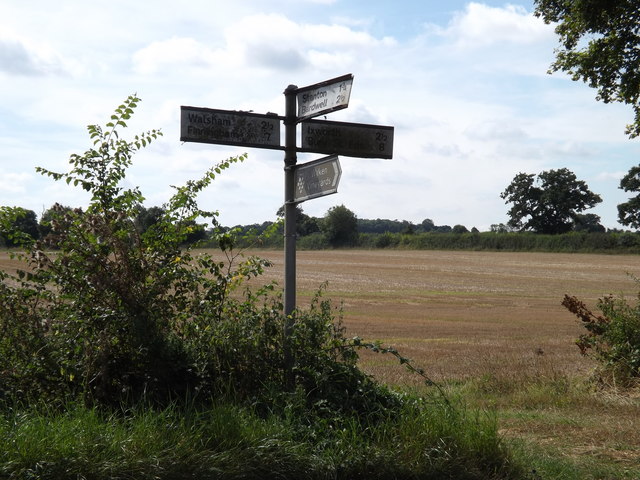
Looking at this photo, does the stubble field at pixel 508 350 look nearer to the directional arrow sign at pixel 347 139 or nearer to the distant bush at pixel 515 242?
the directional arrow sign at pixel 347 139

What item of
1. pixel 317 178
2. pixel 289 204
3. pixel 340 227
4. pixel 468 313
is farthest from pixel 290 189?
pixel 340 227

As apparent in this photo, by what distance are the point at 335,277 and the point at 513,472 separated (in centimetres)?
3764

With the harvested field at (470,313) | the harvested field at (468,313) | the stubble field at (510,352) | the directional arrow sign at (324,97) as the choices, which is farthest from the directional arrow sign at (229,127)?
the harvested field at (470,313)

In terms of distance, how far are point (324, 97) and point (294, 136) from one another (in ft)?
1.46

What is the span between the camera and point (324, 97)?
5531mm

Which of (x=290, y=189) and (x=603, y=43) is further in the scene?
(x=603, y=43)

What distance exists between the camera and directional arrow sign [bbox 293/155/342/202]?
5.30 m

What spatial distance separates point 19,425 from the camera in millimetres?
4309

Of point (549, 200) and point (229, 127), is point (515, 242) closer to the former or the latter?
point (549, 200)

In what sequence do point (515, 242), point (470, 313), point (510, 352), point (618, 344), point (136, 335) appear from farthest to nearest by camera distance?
point (515, 242), point (470, 313), point (510, 352), point (618, 344), point (136, 335)

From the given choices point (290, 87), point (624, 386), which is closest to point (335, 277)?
point (624, 386)

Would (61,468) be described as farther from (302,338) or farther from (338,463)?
(302,338)

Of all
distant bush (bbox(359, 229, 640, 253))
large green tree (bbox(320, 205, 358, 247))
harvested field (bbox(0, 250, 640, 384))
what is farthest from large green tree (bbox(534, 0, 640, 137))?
large green tree (bbox(320, 205, 358, 247))

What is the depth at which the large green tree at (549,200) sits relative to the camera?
100812mm
